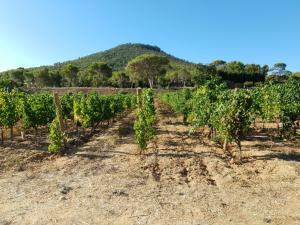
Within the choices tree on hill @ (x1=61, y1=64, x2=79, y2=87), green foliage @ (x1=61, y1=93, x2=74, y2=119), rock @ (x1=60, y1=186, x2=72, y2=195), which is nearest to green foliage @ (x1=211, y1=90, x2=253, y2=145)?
rock @ (x1=60, y1=186, x2=72, y2=195)

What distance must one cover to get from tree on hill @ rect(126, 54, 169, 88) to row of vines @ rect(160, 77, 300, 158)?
56.0 metres

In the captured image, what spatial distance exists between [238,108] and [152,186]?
192 inches

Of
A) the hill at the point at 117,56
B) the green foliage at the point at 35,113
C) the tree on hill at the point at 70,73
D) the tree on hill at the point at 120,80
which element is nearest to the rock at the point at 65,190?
the green foliage at the point at 35,113

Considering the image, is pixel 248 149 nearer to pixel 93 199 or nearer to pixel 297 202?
pixel 297 202

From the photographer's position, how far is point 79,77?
8800 centimetres

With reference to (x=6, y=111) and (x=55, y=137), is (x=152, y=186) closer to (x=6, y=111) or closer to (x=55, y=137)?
(x=55, y=137)

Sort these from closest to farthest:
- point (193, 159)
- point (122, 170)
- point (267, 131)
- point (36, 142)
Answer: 1. point (122, 170)
2. point (193, 159)
3. point (36, 142)
4. point (267, 131)

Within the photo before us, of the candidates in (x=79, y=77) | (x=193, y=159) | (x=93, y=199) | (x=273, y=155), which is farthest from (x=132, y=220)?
(x=79, y=77)

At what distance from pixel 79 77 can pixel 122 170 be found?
77.5 metres

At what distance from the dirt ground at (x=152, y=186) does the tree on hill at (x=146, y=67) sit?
6129cm

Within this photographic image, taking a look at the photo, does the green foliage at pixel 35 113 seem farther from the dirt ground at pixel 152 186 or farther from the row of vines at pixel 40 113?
the dirt ground at pixel 152 186

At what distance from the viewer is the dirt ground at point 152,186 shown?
8.56 metres

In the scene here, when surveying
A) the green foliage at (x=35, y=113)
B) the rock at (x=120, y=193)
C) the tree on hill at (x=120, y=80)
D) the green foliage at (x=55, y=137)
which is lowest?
the rock at (x=120, y=193)

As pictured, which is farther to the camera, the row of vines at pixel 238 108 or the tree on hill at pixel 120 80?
the tree on hill at pixel 120 80
